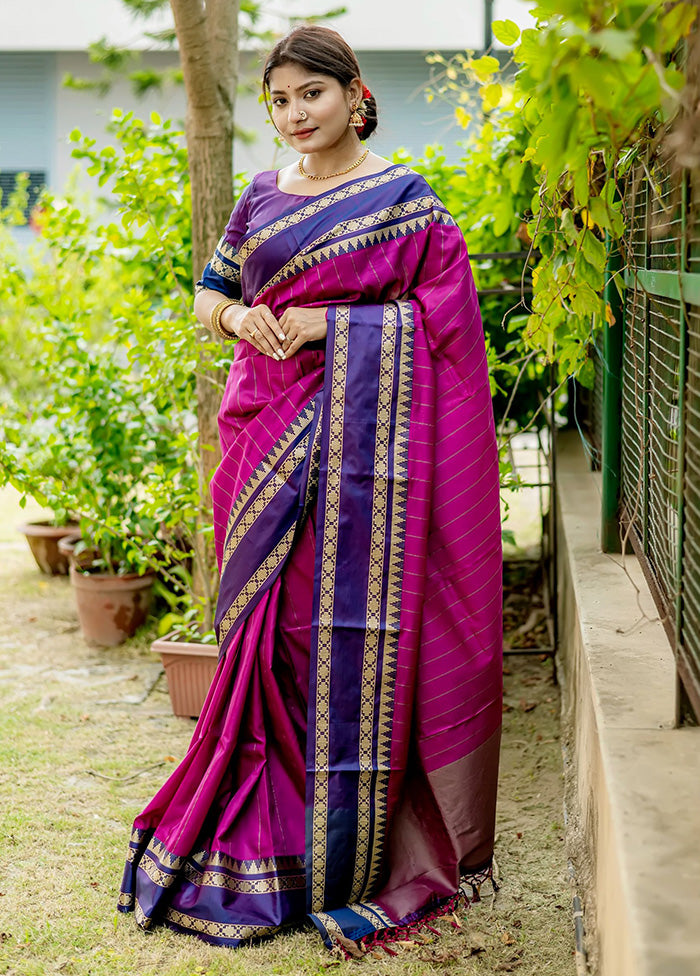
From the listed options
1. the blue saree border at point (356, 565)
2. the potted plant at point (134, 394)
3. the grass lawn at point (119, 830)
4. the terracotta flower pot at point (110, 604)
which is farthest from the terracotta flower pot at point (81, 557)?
the blue saree border at point (356, 565)

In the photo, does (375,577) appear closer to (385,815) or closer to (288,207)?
(385,815)

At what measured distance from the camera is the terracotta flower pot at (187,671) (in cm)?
355

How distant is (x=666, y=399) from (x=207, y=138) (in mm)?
1914

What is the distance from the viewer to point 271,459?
241cm

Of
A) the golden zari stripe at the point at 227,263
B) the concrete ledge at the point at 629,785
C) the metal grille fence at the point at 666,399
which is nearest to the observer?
the concrete ledge at the point at 629,785

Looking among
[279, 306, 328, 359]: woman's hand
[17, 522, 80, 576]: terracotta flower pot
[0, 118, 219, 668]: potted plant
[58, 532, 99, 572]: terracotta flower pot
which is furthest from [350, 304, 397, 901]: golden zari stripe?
[17, 522, 80, 576]: terracotta flower pot

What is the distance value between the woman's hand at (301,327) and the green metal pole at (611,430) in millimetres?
984

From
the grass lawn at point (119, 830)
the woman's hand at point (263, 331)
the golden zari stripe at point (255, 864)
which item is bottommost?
the grass lawn at point (119, 830)

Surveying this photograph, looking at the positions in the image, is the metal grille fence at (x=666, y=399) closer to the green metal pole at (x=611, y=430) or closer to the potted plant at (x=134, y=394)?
the green metal pole at (x=611, y=430)

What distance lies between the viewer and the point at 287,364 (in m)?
2.40

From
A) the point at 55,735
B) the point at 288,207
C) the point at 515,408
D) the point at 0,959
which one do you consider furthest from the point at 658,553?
the point at 515,408

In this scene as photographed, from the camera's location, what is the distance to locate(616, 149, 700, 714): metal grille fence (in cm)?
178

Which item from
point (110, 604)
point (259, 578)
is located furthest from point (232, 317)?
point (110, 604)

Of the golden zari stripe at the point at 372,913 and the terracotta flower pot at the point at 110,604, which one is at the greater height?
the terracotta flower pot at the point at 110,604
